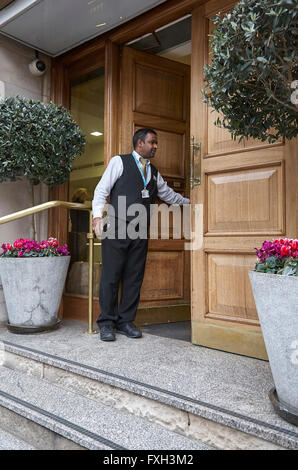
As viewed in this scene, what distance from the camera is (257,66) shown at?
130cm

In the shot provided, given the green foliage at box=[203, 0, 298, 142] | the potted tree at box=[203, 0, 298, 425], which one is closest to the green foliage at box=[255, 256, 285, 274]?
the potted tree at box=[203, 0, 298, 425]

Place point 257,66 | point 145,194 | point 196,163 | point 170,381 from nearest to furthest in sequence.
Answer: point 257,66 < point 170,381 < point 196,163 < point 145,194

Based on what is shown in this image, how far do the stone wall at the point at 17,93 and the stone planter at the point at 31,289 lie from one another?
39 centimetres

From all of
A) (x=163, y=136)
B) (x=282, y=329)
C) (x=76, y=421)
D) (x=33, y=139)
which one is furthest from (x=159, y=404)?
(x=163, y=136)

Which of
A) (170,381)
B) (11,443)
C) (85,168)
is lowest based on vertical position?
(11,443)

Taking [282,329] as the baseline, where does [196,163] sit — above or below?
above

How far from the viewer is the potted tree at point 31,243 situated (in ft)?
8.86

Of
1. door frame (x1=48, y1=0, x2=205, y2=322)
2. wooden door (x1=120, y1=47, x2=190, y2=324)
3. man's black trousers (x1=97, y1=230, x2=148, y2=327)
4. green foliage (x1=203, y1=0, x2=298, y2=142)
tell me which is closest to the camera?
green foliage (x1=203, y1=0, x2=298, y2=142)

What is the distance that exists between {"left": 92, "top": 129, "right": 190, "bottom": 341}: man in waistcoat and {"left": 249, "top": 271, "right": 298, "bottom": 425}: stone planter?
1.34 meters

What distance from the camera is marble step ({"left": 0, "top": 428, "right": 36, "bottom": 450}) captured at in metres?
1.66

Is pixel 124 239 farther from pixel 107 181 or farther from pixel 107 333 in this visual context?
pixel 107 333

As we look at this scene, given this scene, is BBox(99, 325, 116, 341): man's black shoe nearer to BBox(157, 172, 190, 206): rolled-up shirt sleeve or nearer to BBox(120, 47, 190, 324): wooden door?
BBox(120, 47, 190, 324): wooden door

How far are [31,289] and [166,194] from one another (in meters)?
1.13
